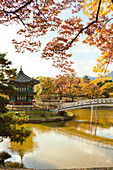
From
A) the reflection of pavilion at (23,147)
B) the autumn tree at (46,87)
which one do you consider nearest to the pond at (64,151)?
the reflection of pavilion at (23,147)

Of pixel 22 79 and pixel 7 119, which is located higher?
pixel 22 79

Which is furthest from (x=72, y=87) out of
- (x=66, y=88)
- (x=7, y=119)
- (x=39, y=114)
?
(x=7, y=119)

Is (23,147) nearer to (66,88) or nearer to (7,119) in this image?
(7,119)

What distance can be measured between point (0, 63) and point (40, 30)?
4791 millimetres

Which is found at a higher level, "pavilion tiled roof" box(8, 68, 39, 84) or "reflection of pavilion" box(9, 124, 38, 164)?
"pavilion tiled roof" box(8, 68, 39, 84)

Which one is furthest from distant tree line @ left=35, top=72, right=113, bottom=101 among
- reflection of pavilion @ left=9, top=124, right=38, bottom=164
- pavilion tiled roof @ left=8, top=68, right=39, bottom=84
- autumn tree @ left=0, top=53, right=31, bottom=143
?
autumn tree @ left=0, top=53, right=31, bottom=143

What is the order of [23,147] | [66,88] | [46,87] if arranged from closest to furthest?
[23,147] < [46,87] < [66,88]

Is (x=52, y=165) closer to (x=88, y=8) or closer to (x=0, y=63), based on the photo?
(x=0, y=63)

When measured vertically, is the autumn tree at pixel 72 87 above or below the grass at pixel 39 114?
above

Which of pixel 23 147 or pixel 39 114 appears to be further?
pixel 39 114

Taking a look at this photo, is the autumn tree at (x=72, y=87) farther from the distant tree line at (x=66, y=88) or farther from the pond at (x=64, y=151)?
the pond at (x=64, y=151)

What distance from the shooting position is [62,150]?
1009cm

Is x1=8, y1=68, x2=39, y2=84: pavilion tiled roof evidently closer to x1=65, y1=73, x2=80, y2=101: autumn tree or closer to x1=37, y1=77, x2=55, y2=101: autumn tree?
x1=37, y1=77, x2=55, y2=101: autumn tree

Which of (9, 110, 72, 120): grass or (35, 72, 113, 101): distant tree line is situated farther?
(35, 72, 113, 101): distant tree line
